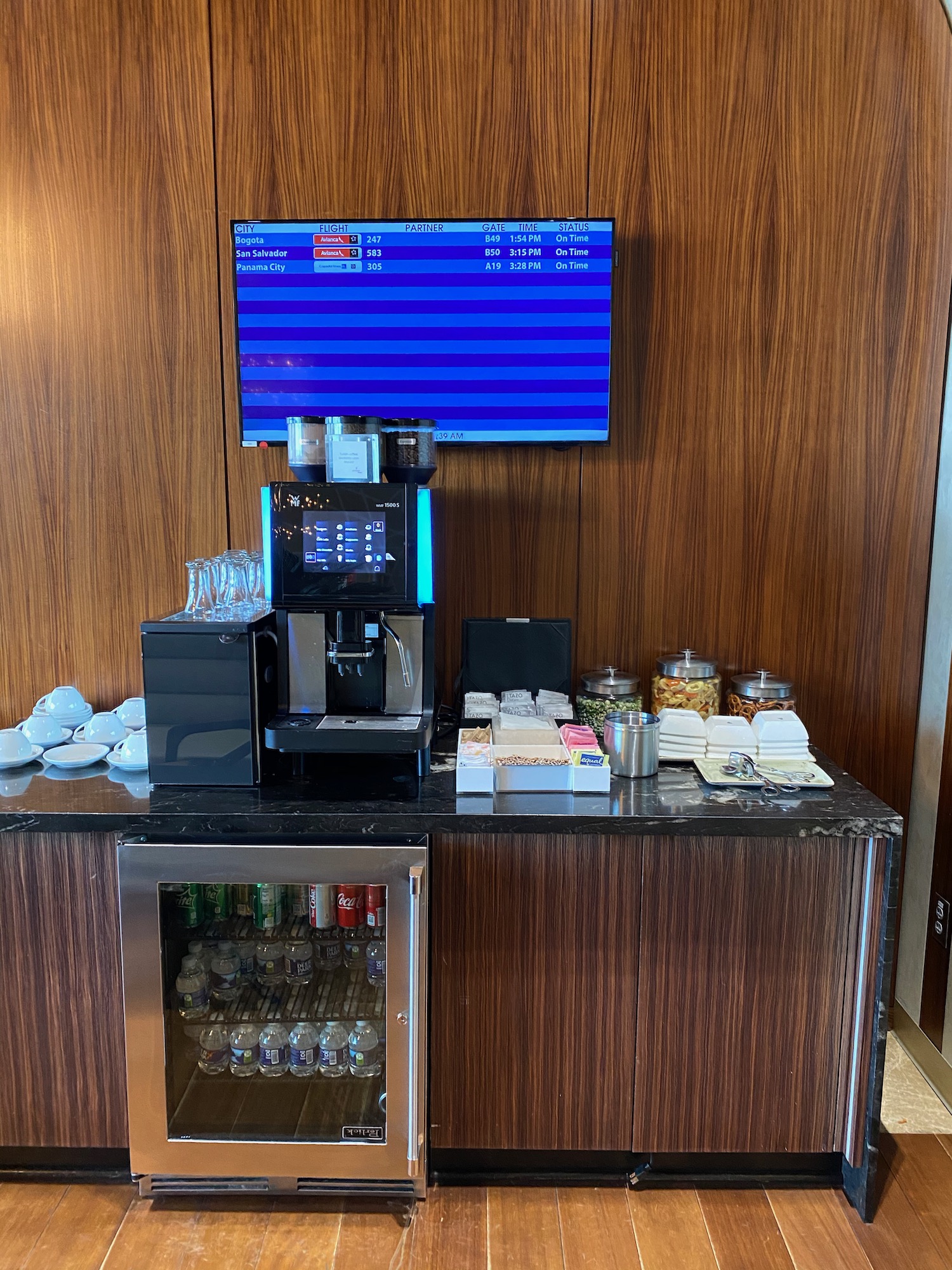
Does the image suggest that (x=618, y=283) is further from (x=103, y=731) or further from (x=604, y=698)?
(x=103, y=731)

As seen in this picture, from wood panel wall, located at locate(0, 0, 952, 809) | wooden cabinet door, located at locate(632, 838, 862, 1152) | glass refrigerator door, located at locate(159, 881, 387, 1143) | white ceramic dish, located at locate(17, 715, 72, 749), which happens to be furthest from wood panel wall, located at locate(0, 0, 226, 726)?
wooden cabinet door, located at locate(632, 838, 862, 1152)

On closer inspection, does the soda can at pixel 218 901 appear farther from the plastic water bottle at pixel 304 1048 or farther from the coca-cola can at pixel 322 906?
the plastic water bottle at pixel 304 1048

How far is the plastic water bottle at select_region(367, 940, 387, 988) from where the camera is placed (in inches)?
77.8

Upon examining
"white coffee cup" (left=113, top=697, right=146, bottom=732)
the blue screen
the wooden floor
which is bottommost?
the wooden floor

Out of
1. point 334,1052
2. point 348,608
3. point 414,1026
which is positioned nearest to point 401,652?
point 348,608

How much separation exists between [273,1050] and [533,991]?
580mm

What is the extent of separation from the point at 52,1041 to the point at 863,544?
228 centimetres

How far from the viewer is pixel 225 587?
2.08m

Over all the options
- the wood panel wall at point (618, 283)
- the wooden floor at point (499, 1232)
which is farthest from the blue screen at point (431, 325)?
the wooden floor at point (499, 1232)

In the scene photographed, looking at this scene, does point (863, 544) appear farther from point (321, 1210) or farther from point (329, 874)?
point (321, 1210)

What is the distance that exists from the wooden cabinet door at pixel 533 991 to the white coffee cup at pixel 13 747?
3.37ft

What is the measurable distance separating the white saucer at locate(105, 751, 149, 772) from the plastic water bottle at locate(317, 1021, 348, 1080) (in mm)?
712

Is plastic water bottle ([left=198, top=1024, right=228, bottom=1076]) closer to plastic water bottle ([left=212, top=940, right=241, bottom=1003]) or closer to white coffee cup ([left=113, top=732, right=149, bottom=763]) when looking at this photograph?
plastic water bottle ([left=212, top=940, right=241, bottom=1003])

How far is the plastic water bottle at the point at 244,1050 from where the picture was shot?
1.94 m
